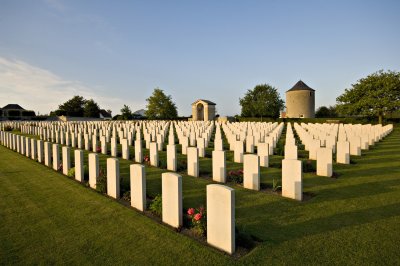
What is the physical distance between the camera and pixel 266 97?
205ft

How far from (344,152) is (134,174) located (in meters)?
7.42

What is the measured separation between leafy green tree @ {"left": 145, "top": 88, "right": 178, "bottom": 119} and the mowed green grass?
56.0 meters

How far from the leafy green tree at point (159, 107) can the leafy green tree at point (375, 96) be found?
124 ft

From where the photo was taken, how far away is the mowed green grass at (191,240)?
10.2 ft

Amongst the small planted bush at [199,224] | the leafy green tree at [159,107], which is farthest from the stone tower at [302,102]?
the small planted bush at [199,224]

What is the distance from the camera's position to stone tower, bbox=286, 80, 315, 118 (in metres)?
58.9

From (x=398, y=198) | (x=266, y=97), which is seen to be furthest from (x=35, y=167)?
(x=266, y=97)

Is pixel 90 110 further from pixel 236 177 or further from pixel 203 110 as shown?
pixel 236 177

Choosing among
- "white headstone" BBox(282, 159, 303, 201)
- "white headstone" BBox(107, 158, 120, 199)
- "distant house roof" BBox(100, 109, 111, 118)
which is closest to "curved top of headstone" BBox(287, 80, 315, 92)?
"white headstone" BBox(282, 159, 303, 201)

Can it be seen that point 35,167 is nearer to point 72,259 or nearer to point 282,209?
point 72,259

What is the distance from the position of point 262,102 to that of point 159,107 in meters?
25.4

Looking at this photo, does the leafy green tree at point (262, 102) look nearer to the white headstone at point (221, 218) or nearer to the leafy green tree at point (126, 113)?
the leafy green tree at point (126, 113)

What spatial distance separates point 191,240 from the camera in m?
3.52

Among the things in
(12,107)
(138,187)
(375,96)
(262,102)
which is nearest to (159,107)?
(262,102)
